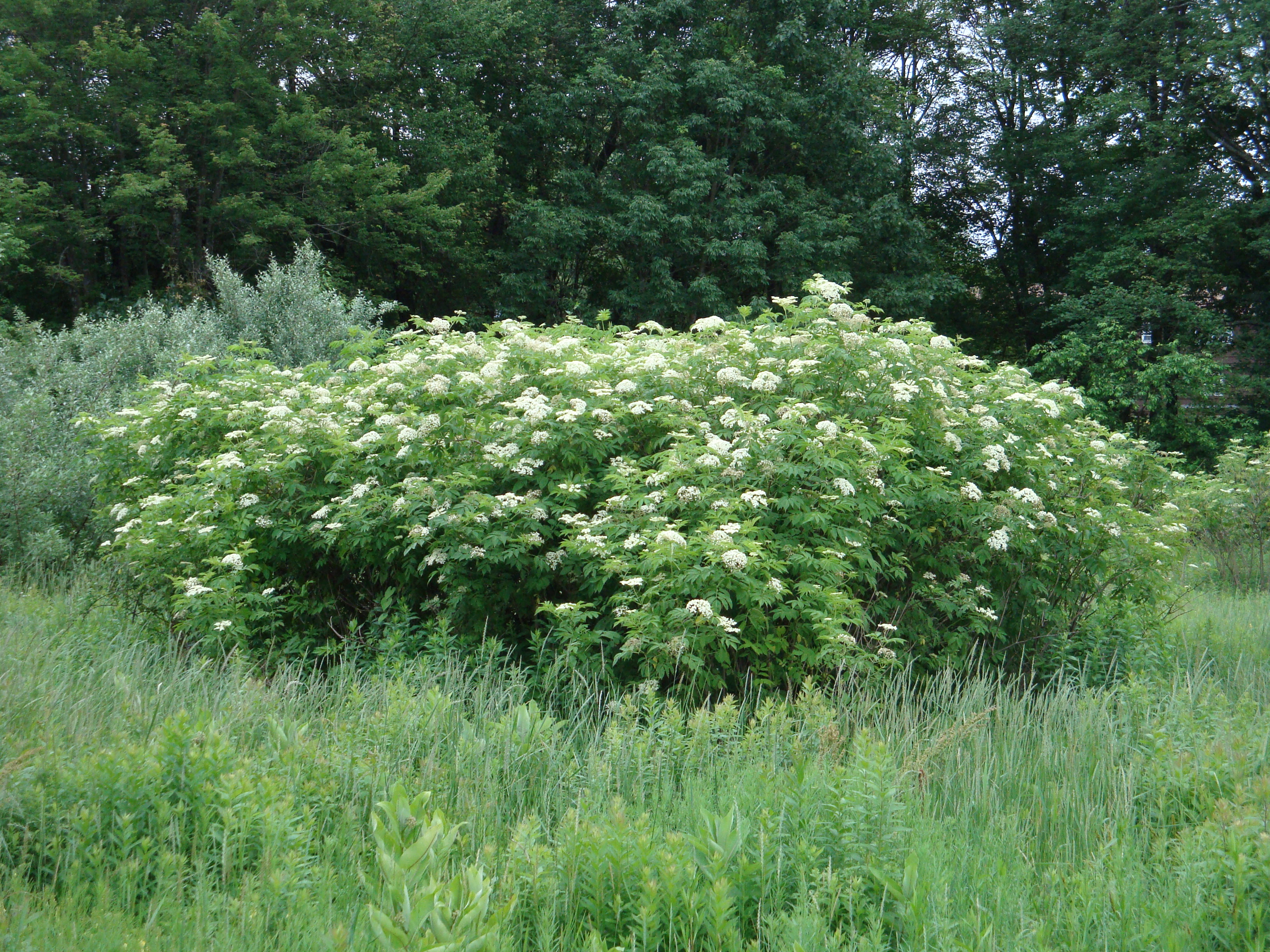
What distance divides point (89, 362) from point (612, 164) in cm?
1397

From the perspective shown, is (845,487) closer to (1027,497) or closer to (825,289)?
(1027,497)

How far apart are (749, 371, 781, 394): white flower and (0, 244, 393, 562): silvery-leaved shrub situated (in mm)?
5112

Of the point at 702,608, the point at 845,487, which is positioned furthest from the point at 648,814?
the point at 845,487

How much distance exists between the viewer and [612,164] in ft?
74.1

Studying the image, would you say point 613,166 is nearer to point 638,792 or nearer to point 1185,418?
point 1185,418

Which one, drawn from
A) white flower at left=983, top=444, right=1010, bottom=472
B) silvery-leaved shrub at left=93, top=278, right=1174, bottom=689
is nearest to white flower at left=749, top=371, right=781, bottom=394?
silvery-leaved shrub at left=93, top=278, right=1174, bottom=689

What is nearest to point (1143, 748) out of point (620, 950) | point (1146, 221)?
point (620, 950)

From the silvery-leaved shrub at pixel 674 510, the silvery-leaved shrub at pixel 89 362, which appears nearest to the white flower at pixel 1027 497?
the silvery-leaved shrub at pixel 674 510

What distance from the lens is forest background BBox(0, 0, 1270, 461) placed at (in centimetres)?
1970

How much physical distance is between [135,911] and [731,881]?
164 cm

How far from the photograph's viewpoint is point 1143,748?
3812 millimetres

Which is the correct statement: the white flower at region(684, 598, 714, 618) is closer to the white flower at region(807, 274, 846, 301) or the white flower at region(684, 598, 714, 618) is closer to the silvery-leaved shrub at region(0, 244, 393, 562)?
the white flower at region(807, 274, 846, 301)

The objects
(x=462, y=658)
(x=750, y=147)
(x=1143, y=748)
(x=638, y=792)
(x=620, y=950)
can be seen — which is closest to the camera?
(x=620, y=950)

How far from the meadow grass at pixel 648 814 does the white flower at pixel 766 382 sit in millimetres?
1766
